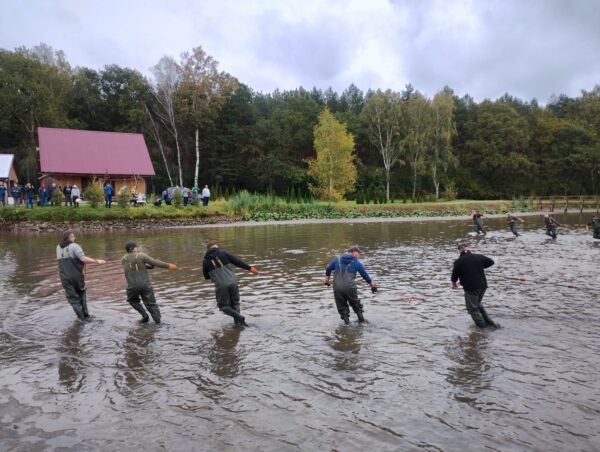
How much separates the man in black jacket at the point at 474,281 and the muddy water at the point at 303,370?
368mm

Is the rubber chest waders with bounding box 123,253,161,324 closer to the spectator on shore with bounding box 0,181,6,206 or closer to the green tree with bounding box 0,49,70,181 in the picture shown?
the spectator on shore with bounding box 0,181,6,206

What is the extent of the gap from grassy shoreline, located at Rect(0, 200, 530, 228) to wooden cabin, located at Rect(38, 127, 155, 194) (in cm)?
839

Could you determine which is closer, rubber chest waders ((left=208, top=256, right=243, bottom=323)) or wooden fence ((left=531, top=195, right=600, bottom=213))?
rubber chest waders ((left=208, top=256, right=243, bottom=323))

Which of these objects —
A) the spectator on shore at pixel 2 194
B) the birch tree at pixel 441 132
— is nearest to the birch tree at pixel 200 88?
the spectator on shore at pixel 2 194

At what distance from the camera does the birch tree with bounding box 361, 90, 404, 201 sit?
6606cm

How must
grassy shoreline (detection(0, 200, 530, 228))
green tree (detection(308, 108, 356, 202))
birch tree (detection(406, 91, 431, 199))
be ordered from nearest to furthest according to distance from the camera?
grassy shoreline (detection(0, 200, 530, 228)), green tree (detection(308, 108, 356, 202)), birch tree (detection(406, 91, 431, 199))

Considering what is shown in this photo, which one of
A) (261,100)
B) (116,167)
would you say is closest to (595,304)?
(116,167)

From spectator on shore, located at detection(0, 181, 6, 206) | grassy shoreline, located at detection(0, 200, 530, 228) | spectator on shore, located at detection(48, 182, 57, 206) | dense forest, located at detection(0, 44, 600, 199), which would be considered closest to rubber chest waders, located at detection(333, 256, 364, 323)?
grassy shoreline, located at detection(0, 200, 530, 228)

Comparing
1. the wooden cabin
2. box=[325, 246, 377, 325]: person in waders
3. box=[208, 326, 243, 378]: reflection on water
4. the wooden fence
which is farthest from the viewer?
the wooden fence

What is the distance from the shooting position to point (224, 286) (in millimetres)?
10078

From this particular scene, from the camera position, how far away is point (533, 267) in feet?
56.4

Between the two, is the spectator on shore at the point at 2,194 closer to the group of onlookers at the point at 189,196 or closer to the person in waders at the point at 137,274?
the group of onlookers at the point at 189,196

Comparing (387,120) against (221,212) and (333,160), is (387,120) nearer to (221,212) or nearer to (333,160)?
(333,160)

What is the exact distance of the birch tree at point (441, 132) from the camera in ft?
214
